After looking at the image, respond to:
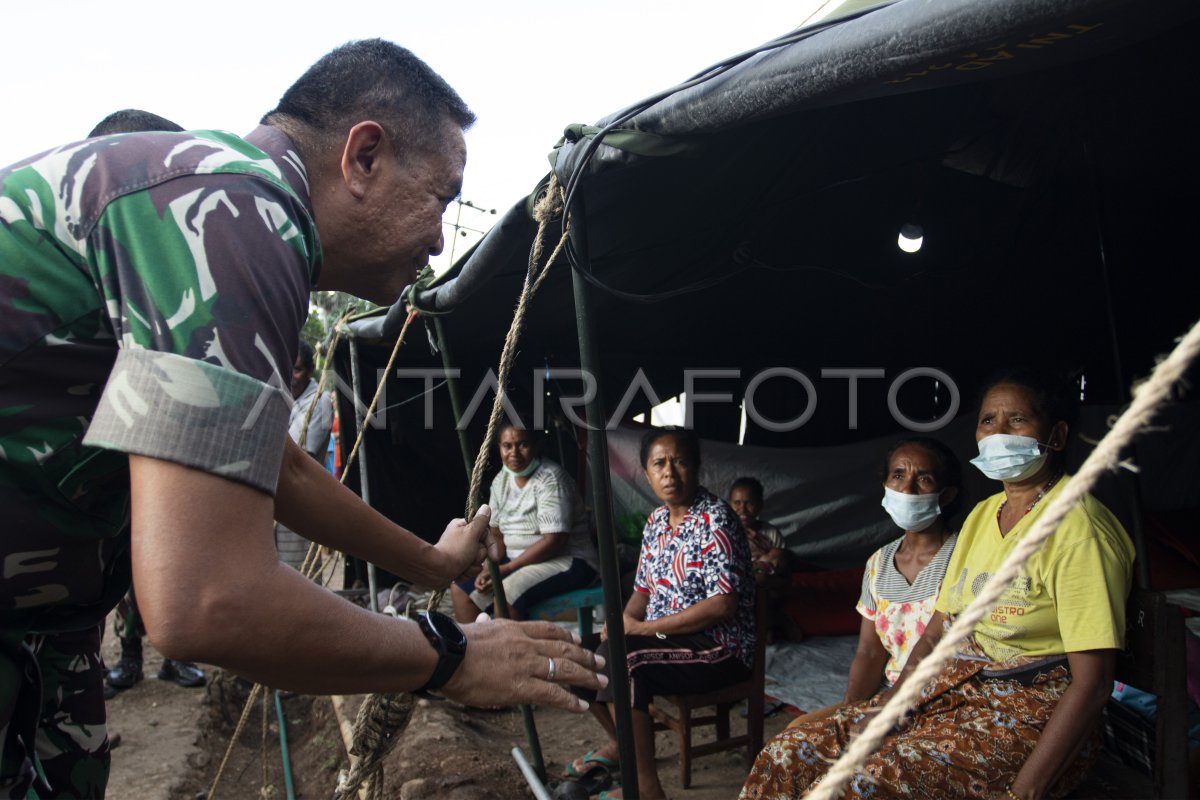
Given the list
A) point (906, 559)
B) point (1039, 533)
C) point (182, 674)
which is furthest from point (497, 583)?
point (1039, 533)

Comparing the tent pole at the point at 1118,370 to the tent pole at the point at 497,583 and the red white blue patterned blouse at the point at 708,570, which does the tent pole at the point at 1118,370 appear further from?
the tent pole at the point at 497,583

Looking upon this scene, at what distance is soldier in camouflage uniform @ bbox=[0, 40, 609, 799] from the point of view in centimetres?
82

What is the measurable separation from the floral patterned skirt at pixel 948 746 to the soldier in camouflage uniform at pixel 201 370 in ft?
4.12

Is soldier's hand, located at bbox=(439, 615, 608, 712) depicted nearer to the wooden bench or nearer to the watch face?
the watch face

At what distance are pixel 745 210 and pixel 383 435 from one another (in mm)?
4643

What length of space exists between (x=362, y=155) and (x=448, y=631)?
733mm

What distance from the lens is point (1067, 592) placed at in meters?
2.08

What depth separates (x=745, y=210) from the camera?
10.2ft

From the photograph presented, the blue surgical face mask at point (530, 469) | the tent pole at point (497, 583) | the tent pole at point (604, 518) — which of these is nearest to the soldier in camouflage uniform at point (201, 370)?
the tent pole at point (604, 518)

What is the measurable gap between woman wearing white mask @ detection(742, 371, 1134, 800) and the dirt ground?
1.53m

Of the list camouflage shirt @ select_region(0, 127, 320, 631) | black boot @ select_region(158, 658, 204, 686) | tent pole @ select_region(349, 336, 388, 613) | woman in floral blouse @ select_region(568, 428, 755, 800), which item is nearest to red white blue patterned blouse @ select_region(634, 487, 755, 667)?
woman in floral blouse @ select_region(568, 428, 755, 800)

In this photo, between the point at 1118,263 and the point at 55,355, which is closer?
the point at 55,355

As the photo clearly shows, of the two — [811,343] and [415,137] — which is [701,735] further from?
[415,137]

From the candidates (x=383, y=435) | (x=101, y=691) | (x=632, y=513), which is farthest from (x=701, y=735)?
(x=383, y=435)
